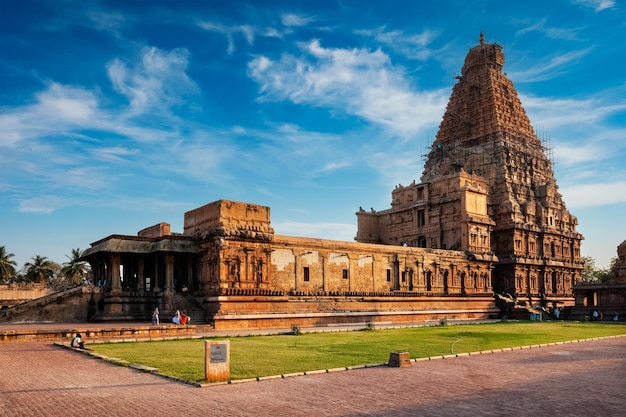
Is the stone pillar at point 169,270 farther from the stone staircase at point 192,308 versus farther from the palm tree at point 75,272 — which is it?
the palm tree at point 75,272

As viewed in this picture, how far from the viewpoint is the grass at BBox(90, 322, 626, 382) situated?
16859 millimetres

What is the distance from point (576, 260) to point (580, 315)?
57.4ft

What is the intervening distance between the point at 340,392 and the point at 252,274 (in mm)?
24872

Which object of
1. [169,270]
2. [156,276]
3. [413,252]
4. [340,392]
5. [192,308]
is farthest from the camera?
[413,252]

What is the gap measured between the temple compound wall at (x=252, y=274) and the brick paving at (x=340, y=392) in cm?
1774

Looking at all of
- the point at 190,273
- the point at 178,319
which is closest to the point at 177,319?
the point at 178,319

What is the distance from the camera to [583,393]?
13188mm

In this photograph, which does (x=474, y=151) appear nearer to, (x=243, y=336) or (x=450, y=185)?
(x=450, y=185)

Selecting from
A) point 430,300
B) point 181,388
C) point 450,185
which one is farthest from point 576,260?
point 181,388

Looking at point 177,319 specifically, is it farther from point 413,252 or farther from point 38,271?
point 38,271

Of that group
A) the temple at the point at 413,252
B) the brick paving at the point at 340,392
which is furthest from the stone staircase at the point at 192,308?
the brick paving at the point at 340,392

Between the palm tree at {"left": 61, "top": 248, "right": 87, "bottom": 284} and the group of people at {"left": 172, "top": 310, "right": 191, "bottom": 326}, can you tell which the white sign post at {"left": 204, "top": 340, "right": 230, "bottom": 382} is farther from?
the palm tree at {"left": 61, "top": 248, "right": 87, "bottom": 284}

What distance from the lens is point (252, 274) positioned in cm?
3753

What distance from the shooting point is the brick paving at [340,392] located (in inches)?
Result: 441
